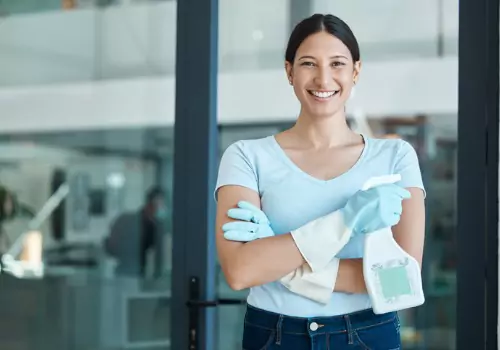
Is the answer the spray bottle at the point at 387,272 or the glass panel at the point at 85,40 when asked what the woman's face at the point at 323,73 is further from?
the glass panel at the point at 85,40

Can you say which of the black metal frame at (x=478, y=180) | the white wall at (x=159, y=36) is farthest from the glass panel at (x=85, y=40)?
the black metal frame at (x=478, y=180)

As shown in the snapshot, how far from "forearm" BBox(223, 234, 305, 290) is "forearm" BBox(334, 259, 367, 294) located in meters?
0.09

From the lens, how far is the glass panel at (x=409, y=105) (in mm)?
2172

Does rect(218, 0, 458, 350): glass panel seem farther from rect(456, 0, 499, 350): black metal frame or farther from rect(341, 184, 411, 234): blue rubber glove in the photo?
rect(341, 184, 411, 234): blue rubber glove

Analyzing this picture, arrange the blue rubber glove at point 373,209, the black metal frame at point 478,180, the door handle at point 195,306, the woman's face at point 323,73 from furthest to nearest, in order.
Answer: the door handle at point 195,306 < the black metal frame at point 478,180 < the woman's face at point 323,73 < the blue rubber glove at point 373,209

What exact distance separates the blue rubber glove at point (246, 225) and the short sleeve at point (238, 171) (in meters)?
0.06

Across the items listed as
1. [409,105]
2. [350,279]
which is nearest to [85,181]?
[409,105]

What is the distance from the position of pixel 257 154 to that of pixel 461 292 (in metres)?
1.01

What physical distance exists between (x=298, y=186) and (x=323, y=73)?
0.21 metres

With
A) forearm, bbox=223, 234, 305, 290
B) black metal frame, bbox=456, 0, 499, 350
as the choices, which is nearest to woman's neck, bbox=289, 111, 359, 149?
forearm, bbox=223, 234, 305, 290

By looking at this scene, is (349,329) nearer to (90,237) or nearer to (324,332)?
(324,332)

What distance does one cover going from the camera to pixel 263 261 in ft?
4.25

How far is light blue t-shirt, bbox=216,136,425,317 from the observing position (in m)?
1.34

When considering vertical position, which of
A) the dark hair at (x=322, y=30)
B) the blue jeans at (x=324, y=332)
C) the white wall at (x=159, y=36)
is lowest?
the blue jeans at (x=324, y=332)
